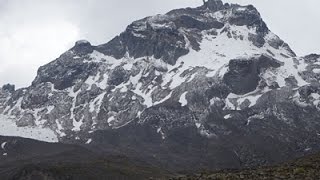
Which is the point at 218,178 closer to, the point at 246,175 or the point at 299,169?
the point at 246,175

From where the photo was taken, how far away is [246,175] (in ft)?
217

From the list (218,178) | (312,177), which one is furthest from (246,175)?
(312,177)

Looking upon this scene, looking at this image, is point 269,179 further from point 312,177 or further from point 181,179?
point 181,179

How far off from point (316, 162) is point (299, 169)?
740 cm

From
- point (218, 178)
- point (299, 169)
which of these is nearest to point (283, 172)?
point (299, 169)

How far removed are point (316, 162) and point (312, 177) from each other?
36.3 ft

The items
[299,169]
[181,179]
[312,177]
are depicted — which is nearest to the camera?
[312,177]

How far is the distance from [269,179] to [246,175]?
15.5ft

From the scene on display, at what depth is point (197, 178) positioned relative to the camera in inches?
2707

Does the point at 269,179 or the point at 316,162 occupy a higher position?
the point at 316,162

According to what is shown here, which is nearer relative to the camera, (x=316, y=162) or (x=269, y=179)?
(x=269, y=179)

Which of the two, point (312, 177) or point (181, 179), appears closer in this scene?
point (312, 177)

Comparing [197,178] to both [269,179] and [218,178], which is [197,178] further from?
[269,179]

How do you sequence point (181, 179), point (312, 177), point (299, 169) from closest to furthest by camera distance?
1. point (312, 177)
2. point (299, 169)
3. point (181, 179)
